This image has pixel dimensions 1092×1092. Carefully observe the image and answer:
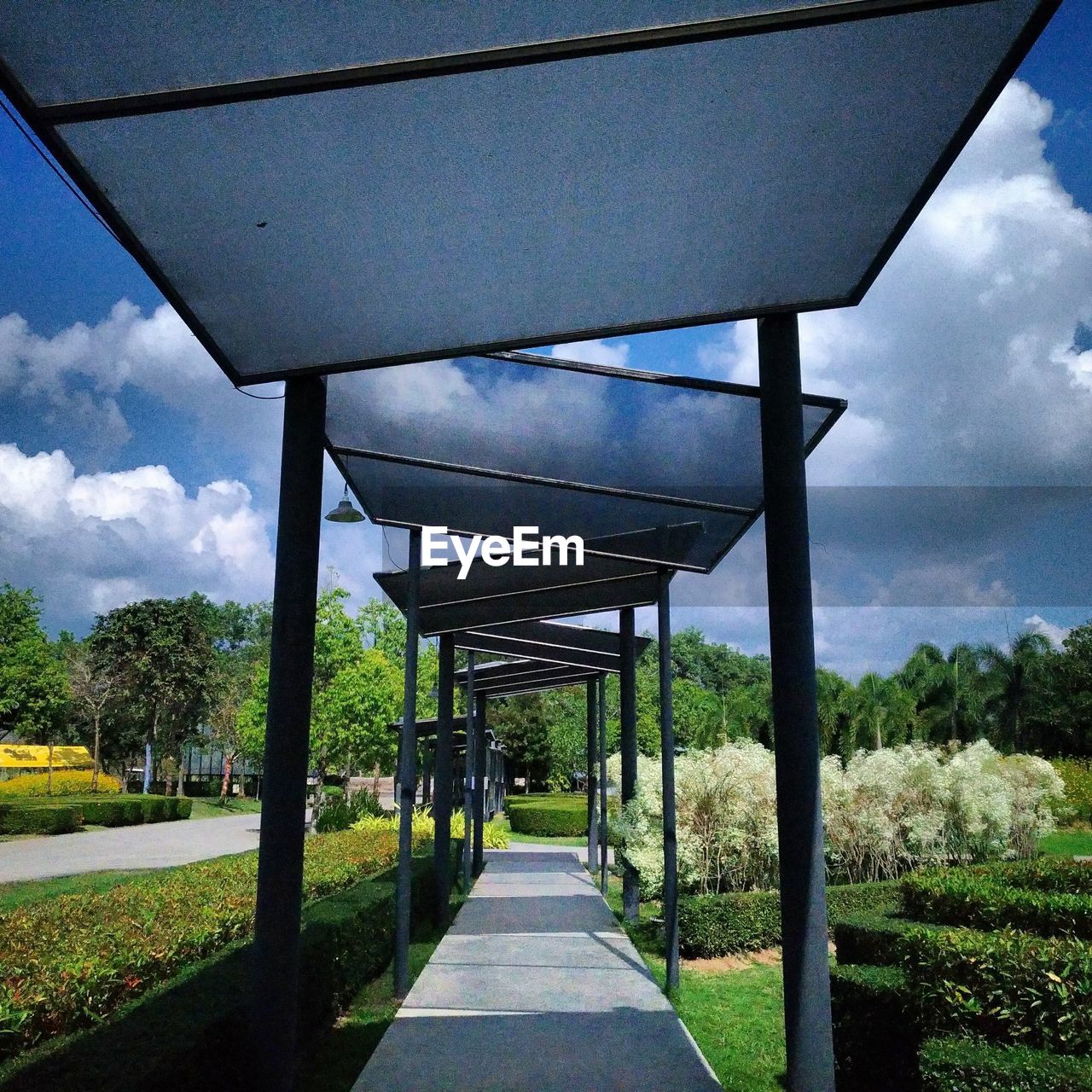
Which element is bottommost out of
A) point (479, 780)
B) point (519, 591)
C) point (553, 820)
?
Result: point (553, 820)

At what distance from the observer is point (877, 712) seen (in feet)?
103

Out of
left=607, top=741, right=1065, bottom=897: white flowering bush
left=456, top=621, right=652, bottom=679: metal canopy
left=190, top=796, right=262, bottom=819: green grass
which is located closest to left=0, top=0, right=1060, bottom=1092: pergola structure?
left=607, top=741, right=1065, bottom=897: white flowering bush

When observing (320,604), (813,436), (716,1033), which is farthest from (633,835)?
(320,604)

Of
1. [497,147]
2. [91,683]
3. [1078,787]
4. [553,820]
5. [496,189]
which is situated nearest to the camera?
[497,147]

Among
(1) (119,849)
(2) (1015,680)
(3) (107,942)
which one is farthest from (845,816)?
(2) (1015,680)

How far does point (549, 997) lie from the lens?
23.4ft

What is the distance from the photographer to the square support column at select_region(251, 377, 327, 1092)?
12.2 feet

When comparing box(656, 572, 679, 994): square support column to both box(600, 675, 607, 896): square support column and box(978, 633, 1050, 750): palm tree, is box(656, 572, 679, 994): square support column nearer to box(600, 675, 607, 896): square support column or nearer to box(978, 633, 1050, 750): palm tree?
box(600, 675, 607, 896): square support column

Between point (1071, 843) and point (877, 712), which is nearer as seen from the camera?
point (1071, 843)

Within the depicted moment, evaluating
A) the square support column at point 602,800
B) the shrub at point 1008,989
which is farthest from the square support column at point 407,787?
the square support column at point 602,800

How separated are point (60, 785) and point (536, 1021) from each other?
36.3 metres

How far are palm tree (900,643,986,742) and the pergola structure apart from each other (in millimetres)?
35877

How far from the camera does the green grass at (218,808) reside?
36.1 m

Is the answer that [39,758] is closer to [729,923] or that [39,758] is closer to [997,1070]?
[729,923]
